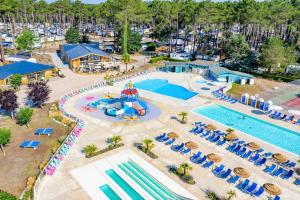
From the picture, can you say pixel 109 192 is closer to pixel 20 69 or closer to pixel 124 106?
pixel 124 106

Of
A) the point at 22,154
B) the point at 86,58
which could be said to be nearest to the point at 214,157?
the point at 22,154

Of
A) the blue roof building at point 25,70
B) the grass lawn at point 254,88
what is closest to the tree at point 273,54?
the grass lawn at point 254,88

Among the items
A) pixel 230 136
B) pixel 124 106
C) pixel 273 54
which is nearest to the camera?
pixel 230 136

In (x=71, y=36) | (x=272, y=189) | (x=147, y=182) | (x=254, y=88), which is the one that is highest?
(x=71, y=36)

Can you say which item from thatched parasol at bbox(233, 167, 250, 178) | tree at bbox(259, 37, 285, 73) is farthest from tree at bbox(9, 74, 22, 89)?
tree at bbox(259, 37, 285, 73)

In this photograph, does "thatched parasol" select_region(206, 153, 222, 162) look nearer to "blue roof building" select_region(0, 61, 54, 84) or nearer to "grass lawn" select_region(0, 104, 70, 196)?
"grass lawn" select_region(0, 104, 70, 196)

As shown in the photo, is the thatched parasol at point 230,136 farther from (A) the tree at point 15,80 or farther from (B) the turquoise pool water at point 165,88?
(A) the tree at point 15,80
